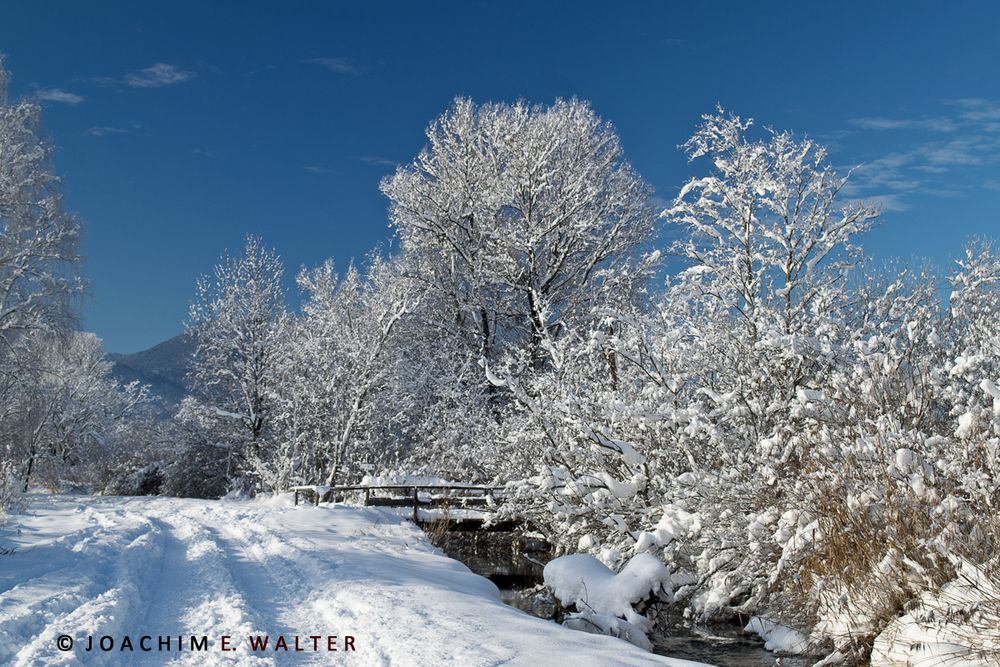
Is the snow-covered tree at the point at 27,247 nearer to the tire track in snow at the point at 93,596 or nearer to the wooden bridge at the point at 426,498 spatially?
the wooden bridge at the point at 426,498

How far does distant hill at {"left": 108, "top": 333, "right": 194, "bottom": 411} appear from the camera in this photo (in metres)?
84.0

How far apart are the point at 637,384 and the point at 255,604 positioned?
9147mm

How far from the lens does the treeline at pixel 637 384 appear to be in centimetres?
752

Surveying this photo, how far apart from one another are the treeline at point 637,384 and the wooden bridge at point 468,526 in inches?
51.5

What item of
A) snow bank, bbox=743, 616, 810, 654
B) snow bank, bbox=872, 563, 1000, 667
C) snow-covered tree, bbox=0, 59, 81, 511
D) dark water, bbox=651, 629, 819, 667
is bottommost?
dark water, bbox=651, 629, 819, 667

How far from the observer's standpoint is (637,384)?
14.9m

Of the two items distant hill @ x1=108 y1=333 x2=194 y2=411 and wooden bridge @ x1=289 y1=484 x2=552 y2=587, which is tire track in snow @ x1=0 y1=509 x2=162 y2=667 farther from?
distant hill @ x1=108 y1=333 x2=194 y2=411

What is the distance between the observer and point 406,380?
1066 inches

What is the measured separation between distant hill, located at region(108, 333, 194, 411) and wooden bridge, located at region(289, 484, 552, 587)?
216ft

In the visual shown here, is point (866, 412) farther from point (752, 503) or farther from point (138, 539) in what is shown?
point (138, 539)

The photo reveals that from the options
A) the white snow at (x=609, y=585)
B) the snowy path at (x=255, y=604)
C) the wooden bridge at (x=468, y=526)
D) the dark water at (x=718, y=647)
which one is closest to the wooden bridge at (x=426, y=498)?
the wooden bridge at (x=468, y=526)

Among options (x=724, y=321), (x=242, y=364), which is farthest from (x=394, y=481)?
(x=724, y=321)

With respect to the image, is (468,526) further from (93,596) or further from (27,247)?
(27,247)

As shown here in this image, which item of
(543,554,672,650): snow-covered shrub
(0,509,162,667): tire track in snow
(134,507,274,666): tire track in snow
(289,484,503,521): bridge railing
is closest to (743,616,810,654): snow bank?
(543,554,672,650): snow-covered shrub
